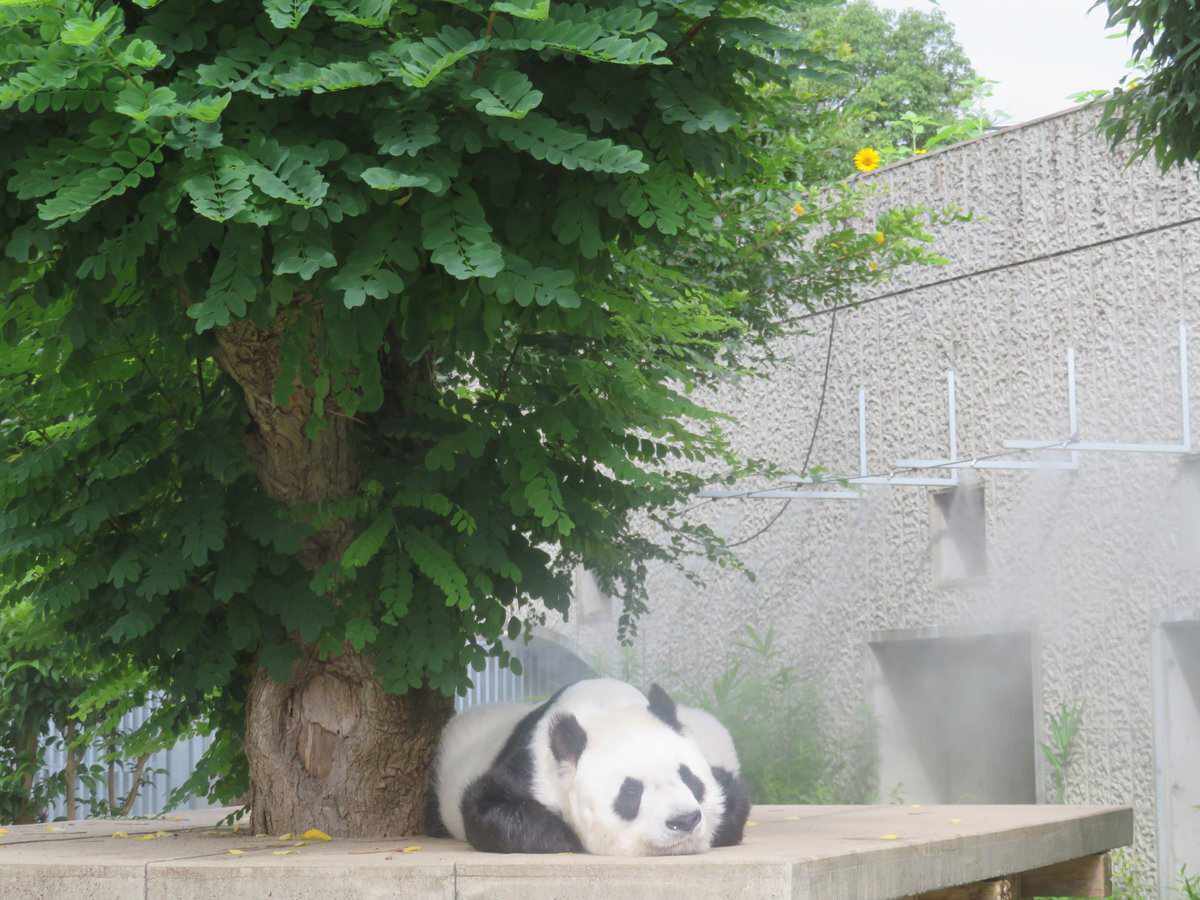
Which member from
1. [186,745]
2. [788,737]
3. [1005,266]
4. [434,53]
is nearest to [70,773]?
[186,745]

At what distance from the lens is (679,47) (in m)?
4.49

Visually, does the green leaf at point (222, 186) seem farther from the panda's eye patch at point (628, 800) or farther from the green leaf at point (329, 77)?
the panda's eye patch at point (628, 800)

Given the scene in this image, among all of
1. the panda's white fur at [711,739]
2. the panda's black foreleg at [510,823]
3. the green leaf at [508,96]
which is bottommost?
the panda's black foreleg at [510,823]

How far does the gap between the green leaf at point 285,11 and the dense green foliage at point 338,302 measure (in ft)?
0.03

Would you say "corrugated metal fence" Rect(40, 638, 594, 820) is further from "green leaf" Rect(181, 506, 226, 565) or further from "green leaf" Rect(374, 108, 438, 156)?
"green leaf" Rect(374, 108, 438, 156)

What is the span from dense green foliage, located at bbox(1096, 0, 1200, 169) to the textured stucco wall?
3.31 metres

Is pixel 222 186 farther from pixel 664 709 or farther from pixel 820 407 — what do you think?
pixel 820 407

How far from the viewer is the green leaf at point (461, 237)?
4.02 m

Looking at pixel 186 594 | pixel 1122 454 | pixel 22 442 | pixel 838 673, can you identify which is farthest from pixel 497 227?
pixel 838 673

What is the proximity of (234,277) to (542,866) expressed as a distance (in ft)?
6.00

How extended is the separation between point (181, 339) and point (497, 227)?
1.25 metres

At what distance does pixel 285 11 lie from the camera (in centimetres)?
392

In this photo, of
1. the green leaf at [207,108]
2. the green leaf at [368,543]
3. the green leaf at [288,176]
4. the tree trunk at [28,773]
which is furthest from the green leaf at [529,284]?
the tree trunk at [28,773]

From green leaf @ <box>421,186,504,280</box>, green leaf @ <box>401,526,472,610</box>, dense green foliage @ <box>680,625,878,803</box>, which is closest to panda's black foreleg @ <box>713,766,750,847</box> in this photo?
green leaf @ <box>401,526,472,610</box>
